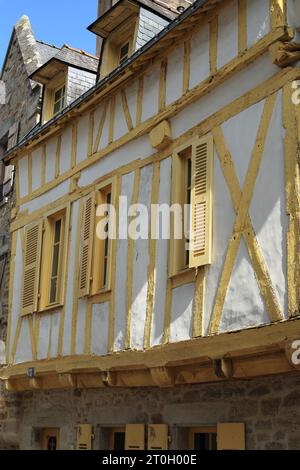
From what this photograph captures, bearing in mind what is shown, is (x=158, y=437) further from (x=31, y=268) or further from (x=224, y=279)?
(x=31, y=268)

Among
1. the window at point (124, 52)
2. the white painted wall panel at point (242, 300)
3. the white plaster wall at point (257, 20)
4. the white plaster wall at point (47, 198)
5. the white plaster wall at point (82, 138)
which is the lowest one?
the white painted wall panel at point (242, 300)

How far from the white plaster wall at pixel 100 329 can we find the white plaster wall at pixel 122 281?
0.69 feet

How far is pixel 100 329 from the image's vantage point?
7352mm

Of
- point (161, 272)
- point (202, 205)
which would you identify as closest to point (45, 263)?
point (161, 272)

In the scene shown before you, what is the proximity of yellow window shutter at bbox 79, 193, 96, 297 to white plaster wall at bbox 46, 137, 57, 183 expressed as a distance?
1.24 meters

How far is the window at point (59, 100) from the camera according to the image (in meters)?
10.3

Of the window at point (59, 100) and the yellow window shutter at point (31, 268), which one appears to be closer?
the yellow window shutter at point (31, 268)

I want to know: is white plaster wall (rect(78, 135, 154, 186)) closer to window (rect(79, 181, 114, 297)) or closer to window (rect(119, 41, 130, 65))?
window (rect(79, 181, 114, 297))

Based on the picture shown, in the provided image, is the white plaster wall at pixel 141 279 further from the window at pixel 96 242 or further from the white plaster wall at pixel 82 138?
the white plaster wall at pixel 82 138

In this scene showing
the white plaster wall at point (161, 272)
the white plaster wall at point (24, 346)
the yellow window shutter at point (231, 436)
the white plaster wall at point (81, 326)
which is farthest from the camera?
the white plaster wall at point (24, 346)

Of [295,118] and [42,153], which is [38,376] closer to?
[42,153]

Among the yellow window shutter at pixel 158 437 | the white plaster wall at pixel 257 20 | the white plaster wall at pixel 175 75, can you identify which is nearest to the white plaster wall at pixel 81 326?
the yellow window shutter at pixel 158 437

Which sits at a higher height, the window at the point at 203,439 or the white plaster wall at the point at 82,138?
the white plaster wall at the point at 82,138

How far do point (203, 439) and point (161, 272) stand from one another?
1.63 m
